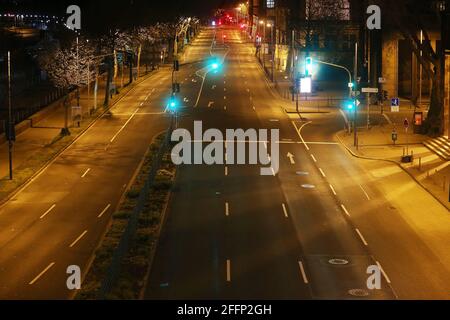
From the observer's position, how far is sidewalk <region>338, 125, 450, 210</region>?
42.2 m

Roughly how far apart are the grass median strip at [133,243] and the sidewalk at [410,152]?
14.9 metres

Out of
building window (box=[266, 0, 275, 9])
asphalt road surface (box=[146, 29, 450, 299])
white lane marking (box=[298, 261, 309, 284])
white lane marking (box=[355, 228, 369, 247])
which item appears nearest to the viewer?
asphalt road surface (box=[146, 29, 450, 299])

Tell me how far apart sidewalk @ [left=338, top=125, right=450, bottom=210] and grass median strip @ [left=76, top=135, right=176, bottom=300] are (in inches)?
586

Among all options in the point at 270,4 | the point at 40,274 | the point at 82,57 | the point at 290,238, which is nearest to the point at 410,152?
the point at 290,238

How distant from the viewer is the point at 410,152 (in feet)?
172

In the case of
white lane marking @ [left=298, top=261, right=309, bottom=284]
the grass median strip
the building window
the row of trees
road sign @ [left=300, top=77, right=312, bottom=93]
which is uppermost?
the building window

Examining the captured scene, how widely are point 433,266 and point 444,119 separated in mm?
31181

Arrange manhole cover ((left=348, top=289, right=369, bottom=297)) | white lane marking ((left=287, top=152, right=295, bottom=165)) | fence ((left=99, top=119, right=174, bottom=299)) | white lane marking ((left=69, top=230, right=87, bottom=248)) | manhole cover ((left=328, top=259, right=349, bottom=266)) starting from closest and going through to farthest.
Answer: fence ((left=99, top=119, right=174, bottom=299))
manhole cover ((left=348, top=289, right=369, bottom=297))
manhole cover ((left=328, top=259, right=349, bottom=266))
white lane marking ((left=69, top=230, right=87, bottom=248))
white lane marking ((left=287, top=152, right=295, bottom=165))

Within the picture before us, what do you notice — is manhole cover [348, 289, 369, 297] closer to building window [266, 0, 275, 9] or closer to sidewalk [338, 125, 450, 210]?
sidewalk [338, 125, 450, 210]

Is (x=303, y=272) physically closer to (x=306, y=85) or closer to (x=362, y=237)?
(x=362, y=237)

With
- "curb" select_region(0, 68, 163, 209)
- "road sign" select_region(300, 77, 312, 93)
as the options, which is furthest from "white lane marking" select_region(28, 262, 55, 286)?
"road sign" select_region(300, 77, 312, 93)

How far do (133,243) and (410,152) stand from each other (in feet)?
95.3

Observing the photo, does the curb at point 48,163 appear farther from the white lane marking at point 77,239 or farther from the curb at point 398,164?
the curb at point 398,164

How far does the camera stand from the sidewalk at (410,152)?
139 ft
